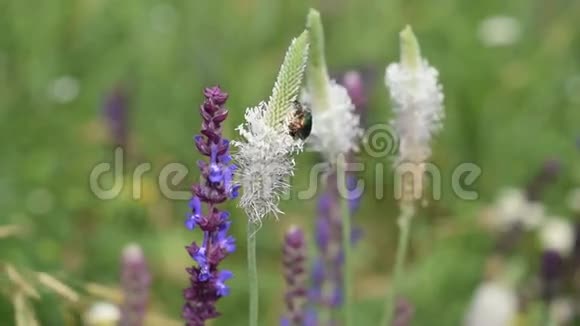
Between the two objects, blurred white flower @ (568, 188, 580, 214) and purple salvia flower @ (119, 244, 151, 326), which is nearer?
purple salvia flower @ (119, 244, 151, 326)

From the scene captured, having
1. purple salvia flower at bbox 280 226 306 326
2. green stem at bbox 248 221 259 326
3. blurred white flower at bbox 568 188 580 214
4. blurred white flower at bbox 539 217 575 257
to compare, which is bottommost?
green stem at bbox 248 221 259 326

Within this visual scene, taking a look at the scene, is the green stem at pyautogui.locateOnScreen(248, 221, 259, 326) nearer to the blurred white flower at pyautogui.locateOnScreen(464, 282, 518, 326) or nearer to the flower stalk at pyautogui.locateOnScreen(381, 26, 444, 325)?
the flower stalk at pyautogui.locateOnScreen(381, 26, 444, 325)

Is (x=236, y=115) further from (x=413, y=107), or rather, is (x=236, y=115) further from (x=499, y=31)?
(x=413, y=107)

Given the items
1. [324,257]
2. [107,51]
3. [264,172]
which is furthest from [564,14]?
[264,172]

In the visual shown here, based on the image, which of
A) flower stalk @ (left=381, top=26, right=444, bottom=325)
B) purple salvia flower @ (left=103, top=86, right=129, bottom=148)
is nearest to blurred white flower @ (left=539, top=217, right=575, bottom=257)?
flower stalk @ (left=381, top=26, right=444, bottom=325)

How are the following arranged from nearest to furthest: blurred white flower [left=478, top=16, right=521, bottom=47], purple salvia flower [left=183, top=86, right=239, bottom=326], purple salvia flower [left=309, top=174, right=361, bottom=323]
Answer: purple salvia flower [left=183, top=86, right=239, bottom=326], purple salvia flower [left=309, top=174, right=361, bottom=323], blurred white flower [left=478, top=16, right=521, bottom=47]

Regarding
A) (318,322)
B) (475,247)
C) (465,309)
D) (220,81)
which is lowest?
(318,322)

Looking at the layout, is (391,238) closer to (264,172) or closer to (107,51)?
(107,51)
